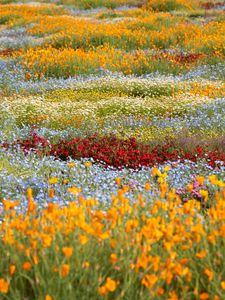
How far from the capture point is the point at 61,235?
10.0 ft

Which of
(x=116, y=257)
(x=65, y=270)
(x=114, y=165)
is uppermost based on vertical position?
(x=65, y=270)

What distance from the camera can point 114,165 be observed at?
670 centimetres

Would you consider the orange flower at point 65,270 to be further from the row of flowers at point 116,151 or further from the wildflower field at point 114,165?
the row of flowers at point 116,151

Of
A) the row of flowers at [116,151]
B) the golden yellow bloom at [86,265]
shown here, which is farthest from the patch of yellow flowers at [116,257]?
the row of flowers at [116,151]

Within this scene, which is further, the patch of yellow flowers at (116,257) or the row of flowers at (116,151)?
the row of flowers at (116,151)

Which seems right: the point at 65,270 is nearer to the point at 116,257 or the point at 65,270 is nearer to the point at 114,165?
the point at 116,257

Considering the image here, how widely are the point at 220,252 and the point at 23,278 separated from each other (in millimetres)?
1084

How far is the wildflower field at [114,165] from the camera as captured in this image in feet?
9.55

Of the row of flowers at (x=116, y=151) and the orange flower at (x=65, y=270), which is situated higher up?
the orange flower at (x=65, y=270)

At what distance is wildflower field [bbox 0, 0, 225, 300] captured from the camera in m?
2.91

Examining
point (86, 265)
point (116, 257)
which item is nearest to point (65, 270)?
point (86, 265)

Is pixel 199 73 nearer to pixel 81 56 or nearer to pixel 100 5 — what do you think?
pixel 81 56

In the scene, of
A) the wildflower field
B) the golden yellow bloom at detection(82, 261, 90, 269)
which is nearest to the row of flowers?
the wildflower field

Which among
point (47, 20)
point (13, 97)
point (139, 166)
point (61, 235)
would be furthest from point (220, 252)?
point (47, 20)
